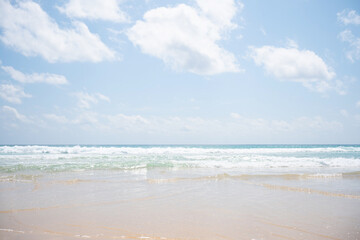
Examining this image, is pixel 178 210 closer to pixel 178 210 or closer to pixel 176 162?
pixel 178 210

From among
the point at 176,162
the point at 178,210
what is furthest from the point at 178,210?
the point at 176,162

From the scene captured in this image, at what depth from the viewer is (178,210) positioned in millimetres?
5980

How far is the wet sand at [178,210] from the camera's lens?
4578 millimetres

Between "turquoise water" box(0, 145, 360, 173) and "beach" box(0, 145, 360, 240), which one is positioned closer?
"beach" box(0, 145, 360, 240)

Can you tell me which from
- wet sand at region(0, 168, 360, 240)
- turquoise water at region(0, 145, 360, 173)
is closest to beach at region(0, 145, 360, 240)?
wet sand at region(0, 168, 360, 240)

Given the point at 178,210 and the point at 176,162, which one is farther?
the point at 176,162

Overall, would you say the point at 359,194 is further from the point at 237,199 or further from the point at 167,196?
the point at 167,196

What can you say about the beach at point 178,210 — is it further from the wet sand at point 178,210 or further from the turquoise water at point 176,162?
the turquoise water at point 176,162

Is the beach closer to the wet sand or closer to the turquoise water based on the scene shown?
the wet sand

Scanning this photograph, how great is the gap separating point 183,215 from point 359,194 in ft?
20.6

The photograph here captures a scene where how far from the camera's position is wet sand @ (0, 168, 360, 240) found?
4.58 metres

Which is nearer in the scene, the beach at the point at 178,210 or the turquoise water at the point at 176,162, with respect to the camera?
the beach at the point at 178,210

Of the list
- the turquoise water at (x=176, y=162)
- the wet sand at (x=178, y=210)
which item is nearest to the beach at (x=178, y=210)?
the wet sand at (x=178, y=210)

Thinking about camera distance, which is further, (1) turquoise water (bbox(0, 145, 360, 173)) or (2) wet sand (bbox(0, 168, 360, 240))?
(1) turquoise water (bbox(0, 145, 360, 173))
